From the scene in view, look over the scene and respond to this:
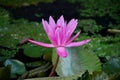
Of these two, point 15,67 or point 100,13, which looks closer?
point 15,67

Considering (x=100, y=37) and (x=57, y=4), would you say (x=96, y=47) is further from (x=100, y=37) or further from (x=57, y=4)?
(x=57, y=4)

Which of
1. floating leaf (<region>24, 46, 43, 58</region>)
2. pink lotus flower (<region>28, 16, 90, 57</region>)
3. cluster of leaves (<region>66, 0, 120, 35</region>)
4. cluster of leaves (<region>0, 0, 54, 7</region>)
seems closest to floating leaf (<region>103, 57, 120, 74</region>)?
pink lotus flower (<region>28, 16, 90, 57</region>)

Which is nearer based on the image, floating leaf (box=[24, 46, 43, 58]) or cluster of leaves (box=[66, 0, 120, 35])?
floating leaf (box=[24, 46, 43, 58])

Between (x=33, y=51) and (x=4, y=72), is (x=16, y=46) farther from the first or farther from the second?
(x=4, y=72)

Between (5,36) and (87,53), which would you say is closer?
(87,53)

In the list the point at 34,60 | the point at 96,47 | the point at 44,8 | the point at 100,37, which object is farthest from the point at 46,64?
the point at 44,8

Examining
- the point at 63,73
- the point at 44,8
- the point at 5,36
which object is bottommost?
the point at 63,73

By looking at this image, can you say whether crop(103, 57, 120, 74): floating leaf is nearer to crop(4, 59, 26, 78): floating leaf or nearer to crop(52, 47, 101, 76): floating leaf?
crop(52, 47, 101, 76): floating leaf

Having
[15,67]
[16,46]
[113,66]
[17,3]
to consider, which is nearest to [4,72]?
[15,67]
